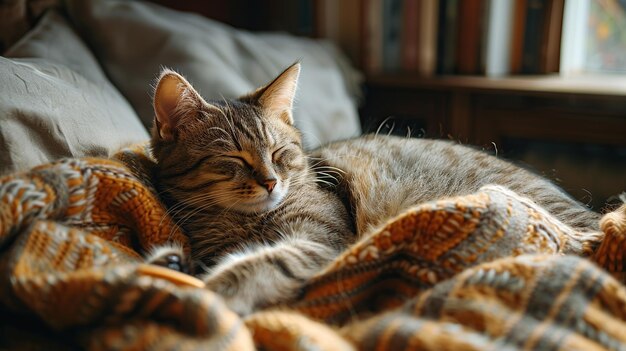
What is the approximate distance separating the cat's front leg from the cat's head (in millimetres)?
147

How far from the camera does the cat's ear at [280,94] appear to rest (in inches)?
50.0

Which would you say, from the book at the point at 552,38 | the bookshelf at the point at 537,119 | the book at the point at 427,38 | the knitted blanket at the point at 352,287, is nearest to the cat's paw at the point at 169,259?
the knitted blanket at the point at 352,287

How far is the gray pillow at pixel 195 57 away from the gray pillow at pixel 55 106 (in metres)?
0.11

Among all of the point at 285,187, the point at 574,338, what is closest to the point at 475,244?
the point at 574,338

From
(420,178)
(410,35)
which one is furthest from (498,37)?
(420,178)


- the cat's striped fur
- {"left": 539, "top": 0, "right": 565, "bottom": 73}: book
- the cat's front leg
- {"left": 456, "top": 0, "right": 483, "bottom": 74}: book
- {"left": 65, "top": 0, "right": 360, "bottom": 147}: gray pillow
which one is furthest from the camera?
{"left": 456, "top": 0, "right": 483, "bottom": 74}: book

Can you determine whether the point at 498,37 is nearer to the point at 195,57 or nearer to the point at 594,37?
the point at 594,37

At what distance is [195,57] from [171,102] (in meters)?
0.52

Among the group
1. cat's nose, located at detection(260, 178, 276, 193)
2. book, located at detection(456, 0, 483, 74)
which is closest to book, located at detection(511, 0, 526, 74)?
book, located at detection(456, 0, 483, 74)

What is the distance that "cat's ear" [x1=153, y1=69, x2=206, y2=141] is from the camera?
110 cm

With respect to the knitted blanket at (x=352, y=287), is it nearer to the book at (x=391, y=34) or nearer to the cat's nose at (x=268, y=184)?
the cat's nose at (x=268, y=184)

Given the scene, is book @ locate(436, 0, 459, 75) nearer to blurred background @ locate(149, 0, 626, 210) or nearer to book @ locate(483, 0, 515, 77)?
blurred background @ locate(149, 0, 626, 210)

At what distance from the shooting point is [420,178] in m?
1.22

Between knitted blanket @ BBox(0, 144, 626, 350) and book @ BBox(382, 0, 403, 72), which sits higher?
book @ BBox(382, 0, 403, 72)
